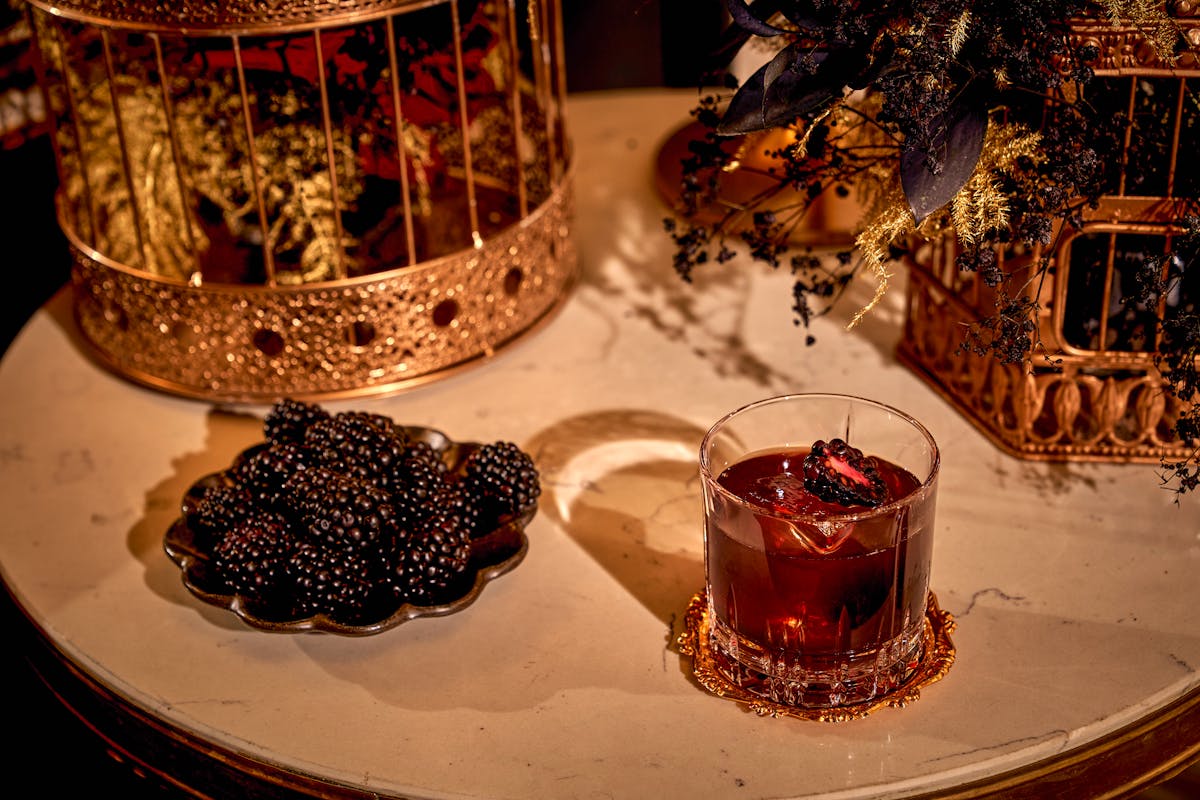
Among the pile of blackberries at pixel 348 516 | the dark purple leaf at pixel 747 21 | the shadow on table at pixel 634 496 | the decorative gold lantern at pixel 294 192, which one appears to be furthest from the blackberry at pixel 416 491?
the dark purple leaf at pixel 747 21

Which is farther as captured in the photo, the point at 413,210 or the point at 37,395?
the point at 413,210

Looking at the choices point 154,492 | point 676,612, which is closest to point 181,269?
point 154,492

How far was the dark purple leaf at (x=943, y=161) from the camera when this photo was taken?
2.68 ft

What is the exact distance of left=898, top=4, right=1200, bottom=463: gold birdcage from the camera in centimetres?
92

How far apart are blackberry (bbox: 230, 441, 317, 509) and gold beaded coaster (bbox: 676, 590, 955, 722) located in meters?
0.28

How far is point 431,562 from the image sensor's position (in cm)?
89

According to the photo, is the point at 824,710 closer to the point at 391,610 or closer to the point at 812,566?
the point at 812,566

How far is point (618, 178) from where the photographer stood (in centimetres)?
156

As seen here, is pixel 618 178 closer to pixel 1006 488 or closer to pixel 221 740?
pixel 1006 488

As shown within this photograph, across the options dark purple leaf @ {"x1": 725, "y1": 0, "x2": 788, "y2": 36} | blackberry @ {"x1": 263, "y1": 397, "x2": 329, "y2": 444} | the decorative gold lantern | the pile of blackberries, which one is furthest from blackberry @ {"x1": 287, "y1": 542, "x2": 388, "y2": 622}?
dark purple leaf @ {"x1": 725, "y1": 0, "x2": 788, "y2": 36}

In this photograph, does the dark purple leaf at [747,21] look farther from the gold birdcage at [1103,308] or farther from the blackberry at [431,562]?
the blackberry at [431,562]

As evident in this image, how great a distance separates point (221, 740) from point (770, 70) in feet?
1.72

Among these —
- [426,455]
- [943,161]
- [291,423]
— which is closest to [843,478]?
[943,161]

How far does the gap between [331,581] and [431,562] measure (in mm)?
64
